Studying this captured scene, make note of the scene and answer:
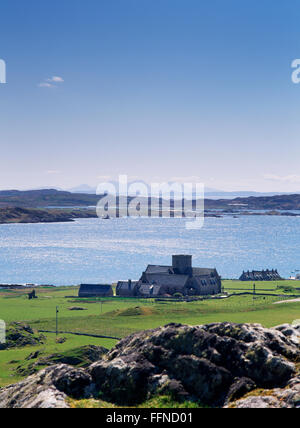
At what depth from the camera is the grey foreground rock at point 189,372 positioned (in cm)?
1580

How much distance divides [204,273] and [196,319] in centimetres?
4426

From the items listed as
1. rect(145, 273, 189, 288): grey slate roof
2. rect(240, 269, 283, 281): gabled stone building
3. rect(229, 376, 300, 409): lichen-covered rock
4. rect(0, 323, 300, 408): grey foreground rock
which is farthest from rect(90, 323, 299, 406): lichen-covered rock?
rect(240, 269, 283, 281): gabled stone building

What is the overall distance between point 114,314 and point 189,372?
80396 mm

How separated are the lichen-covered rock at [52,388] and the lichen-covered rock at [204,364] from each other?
0.58m

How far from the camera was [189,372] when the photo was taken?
1673cm

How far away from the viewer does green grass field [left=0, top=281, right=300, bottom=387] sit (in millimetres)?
70644

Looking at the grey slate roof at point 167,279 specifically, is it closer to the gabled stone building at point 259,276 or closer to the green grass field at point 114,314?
the green grass field at point 114,314

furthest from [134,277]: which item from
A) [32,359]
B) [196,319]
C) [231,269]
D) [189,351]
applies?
[189,351]

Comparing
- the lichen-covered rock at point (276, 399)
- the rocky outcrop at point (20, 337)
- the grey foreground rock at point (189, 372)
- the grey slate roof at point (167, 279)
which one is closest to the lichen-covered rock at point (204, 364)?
the grey foreground rock at point (189, 372)

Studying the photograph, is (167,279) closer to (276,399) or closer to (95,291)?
(95,291)

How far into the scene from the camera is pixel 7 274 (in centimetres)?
18475

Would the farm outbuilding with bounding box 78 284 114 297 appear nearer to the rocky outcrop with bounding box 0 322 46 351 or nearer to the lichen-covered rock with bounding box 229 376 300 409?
the rocky outcrop with bounding box 0 322 46 351

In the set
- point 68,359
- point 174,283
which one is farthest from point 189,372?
point 174,283
